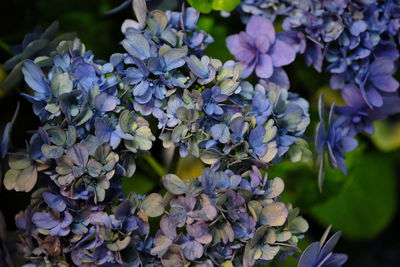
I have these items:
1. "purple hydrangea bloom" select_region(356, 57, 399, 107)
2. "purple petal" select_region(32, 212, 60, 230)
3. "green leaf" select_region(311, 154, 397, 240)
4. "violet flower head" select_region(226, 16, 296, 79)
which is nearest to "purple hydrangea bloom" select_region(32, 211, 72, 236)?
"purple petal" select_region(32, 212, 60, 230)

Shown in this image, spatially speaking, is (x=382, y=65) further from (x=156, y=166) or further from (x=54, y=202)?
(x=54, y=202)

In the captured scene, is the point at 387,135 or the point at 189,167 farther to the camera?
the point at 387,135

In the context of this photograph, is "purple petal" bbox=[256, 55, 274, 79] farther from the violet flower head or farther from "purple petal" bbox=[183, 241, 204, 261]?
"purple petal" bbox=[183, 241, 204, 261]

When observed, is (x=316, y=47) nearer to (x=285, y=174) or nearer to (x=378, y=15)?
(x=378, y=15)

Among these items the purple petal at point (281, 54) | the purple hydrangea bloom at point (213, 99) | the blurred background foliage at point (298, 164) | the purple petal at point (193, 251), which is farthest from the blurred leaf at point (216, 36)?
the purple petal at point (193, 251)

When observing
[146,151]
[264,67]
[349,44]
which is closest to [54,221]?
[146,151]

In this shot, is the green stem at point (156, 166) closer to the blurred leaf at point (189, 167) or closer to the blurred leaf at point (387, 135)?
the blurred leaf at point (189, 167)
